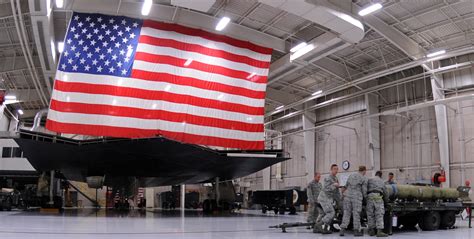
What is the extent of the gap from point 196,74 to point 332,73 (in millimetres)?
10355

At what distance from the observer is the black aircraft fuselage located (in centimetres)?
1798

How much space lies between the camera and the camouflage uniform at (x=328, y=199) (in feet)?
33.1

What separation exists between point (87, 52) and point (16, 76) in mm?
13837

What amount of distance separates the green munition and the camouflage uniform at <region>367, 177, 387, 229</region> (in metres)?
0.63

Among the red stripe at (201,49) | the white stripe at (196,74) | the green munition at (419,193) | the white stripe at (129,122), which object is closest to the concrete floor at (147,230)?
the green munition at (419,193)

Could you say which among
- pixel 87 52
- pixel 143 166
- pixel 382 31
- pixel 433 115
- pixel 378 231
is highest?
pixel 382 31

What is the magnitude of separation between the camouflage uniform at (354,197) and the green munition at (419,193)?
1002mm

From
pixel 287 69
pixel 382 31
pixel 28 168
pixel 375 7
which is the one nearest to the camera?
pixel 375 7

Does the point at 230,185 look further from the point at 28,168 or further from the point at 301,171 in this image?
the point at 28,168

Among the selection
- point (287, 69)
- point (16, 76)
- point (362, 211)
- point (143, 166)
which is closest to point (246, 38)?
point (287, 69)

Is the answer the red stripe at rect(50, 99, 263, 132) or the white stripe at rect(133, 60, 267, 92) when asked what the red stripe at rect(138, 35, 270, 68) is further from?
the red stripe at rect(50, 99, 263, 132)

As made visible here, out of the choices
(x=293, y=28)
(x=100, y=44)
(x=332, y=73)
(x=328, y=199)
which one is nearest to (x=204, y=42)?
(x=293, y=28)

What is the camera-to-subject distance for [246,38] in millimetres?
21281

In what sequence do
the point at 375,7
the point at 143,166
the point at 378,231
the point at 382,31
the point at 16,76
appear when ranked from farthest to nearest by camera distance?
the point at 16,76 → the point at 143,166 → the point at 382,31 → the point at 375,7 → the point at 378,231
